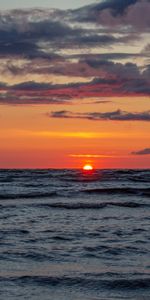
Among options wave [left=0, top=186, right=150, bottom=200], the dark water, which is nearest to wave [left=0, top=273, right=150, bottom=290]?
the dark water

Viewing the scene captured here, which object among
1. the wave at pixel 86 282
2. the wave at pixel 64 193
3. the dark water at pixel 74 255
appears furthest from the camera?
the wave at pixel 64 193

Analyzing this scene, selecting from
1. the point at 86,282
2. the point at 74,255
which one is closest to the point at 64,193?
the point at 74,255

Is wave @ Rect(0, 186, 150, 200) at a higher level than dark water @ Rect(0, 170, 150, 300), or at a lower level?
higher

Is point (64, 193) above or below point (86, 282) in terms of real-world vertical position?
above

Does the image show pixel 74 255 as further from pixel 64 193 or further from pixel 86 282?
pixel 64 193

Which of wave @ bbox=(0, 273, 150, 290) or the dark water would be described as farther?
wave @ bbox=(0, 273, 150, 290)

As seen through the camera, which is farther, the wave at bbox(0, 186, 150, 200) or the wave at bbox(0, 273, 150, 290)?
the wave at bbox(0, 186, 150, 200)

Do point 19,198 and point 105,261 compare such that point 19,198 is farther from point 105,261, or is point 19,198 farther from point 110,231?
point 105,261

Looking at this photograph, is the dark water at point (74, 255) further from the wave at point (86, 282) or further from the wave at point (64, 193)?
the wave at point (64, 193)

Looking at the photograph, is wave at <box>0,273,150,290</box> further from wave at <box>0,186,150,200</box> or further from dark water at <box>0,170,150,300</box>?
wave at <box>0,186,150,200</box>

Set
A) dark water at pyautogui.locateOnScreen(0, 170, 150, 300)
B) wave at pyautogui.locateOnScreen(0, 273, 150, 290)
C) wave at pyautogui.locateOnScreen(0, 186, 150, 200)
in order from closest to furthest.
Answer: dark water at pyautogui.locateOnScreen(0, 170, 150, 300) < wave at pyautogui.locateOnScreen(0, 273, 150, 290) < wave at pyautogui.locateOnScreen(0, 186, 150, 200)

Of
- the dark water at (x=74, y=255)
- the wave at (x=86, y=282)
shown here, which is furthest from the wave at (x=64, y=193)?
the wave at (x=86, y=282)

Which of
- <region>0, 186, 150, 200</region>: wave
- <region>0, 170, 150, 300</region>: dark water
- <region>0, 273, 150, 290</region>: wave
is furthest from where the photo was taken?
<region>0, 186, 150, 200</region>: wave

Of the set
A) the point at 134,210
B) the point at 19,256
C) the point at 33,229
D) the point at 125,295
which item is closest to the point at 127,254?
the point at 19,256
